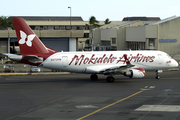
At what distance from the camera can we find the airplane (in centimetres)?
3541

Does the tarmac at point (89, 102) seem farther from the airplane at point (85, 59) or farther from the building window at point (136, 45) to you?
the building window at point (136, 45)

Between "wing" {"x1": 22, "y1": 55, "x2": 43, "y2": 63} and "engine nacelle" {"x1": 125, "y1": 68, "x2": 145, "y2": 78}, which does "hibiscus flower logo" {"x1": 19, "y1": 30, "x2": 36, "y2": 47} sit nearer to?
"wing" {"x1": 22, "y1": 55, "x2": 43, "y2": 63}

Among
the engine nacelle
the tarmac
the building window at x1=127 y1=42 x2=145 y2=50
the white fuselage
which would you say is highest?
the building window at x1=127 y1=42 x2=145 y2=50

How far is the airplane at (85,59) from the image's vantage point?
35.4 metres

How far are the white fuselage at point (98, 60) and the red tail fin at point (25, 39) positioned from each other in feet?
7.46

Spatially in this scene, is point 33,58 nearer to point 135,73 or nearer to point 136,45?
point 135,73

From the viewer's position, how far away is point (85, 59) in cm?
3722

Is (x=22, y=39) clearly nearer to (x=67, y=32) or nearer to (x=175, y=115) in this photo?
(x=175, y=115)

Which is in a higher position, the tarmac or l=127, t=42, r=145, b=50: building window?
l=127, t=42, r=145, b=50: building window

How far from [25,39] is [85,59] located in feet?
27.9

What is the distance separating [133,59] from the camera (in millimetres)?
38219

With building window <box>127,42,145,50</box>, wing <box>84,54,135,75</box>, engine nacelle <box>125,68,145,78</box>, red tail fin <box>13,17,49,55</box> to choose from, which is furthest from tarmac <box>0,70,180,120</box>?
building window <box>127,42,145,50</box>

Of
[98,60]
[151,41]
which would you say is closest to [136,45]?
[151,41]

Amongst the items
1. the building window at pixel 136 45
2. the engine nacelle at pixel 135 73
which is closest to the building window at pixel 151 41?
the building window at pixel 136 45
